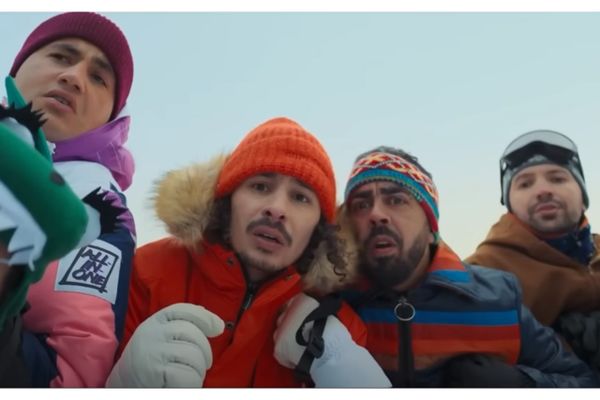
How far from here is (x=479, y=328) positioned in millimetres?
1643

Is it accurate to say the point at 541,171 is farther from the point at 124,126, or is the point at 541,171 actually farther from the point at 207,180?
the point at 124,126

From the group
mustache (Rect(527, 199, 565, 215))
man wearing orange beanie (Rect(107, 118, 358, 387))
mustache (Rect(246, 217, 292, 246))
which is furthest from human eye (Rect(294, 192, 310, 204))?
mustache (Rect(527, 199, 565, 215))

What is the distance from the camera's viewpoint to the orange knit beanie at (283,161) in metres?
1.59

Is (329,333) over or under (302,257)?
under

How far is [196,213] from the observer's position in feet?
5.22

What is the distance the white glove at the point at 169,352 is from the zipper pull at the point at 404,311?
1.86ft

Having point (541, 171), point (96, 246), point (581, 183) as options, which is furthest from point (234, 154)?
point (581, 183)

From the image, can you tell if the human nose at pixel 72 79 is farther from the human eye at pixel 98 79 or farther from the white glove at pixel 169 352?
the white glove at pixel 169 352

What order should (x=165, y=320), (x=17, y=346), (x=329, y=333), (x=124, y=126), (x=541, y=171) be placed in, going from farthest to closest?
(x=541, y=171), (x=124, y=126), (x=329, y=333), (x=165, y=320), (x=17, y=346)

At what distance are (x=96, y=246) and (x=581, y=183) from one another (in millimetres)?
1742

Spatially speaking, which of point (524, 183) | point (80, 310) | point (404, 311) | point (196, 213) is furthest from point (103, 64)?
point (524, 183)

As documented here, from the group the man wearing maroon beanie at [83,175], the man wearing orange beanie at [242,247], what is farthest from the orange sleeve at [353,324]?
the man wearing maroon beanie at [83,175]

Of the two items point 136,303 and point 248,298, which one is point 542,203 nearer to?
point 248,298

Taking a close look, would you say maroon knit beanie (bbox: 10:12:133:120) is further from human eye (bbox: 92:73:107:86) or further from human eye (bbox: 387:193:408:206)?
human eye (bbox: 387:193:408:206)
